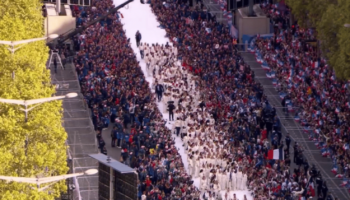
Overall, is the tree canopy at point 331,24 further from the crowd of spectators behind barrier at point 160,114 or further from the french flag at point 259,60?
the crowd of spectators behind barrier at point 160,114

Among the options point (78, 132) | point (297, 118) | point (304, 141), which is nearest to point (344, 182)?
point (304, 141)

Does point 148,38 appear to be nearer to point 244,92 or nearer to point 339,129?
point 244,92

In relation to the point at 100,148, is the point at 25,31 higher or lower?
higher

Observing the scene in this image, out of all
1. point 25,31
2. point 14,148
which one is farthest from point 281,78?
point 14,148

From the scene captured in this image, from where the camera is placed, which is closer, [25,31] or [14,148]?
[14,148]

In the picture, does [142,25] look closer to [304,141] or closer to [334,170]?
[304,141]

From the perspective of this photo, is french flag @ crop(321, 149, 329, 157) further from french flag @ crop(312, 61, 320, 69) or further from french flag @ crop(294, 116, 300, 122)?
french flag @ crop(312, 61, 320, 69)

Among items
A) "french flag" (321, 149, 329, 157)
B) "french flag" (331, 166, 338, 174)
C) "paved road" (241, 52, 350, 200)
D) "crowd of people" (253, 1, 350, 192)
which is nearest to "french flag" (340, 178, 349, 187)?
"crowd of people" (253, 1, 350, 192)
